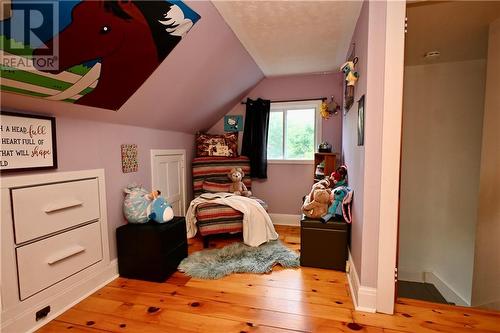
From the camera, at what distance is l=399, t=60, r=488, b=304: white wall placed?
2.81 meters

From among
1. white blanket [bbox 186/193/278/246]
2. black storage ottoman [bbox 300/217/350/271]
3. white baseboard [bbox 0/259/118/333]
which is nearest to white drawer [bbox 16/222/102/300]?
white baseboard [bbox 0/259/118/333]

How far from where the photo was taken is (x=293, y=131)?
3.69 metres

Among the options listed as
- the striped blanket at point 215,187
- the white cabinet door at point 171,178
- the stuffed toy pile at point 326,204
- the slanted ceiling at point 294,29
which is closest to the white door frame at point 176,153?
the white cabinet door at point 171,178

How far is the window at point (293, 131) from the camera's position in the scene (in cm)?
359

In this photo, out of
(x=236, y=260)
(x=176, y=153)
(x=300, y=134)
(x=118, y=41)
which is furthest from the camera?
(x=300, y=134)

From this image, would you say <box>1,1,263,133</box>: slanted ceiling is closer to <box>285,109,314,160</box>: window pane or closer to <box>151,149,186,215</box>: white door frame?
<box>151,149,186,215</box>: white door frame

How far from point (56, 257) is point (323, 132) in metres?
3.22

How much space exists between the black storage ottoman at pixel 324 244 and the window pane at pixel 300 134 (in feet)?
4.98

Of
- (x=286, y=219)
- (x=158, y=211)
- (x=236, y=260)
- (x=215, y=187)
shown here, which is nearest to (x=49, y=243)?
(x=158, y=211)

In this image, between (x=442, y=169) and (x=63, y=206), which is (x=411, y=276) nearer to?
(x=442, y=169)

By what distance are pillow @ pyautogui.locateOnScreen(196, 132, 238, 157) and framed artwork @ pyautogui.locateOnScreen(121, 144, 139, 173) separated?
1232 millimetres

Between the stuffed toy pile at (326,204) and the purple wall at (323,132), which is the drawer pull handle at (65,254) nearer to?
the stuffed toy pile at (326,204)

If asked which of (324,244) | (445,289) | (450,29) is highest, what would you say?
(450,29)

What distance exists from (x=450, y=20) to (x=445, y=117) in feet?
4.39
